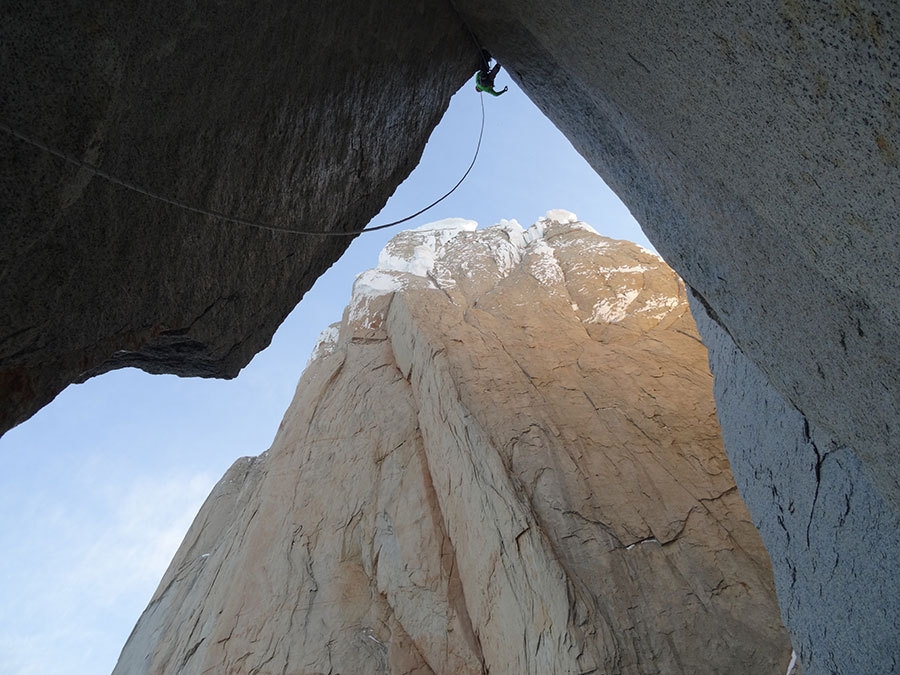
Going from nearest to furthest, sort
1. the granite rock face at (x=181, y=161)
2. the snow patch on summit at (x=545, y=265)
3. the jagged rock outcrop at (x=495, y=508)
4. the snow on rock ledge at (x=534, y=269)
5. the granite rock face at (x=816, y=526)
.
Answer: the granite rock face at (x=181, y=161), the granite rock face at (x=816, y=526), the jagged rock outcrop at (x=495, y=508), the snow on rock ledge at (x=534, y=269), the snow patch on summit at (x=545, y=265)

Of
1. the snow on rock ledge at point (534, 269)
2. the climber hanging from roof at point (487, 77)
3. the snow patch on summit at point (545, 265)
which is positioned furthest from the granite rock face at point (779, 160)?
the snow patch on summit at point (545, 265)

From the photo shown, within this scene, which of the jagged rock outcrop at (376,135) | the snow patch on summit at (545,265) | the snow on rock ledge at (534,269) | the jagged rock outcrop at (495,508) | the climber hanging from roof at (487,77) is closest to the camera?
the jagged rock outcrop at (376,135)

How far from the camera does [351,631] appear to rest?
10336 millimetres

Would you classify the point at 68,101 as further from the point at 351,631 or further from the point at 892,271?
the point at 351,631

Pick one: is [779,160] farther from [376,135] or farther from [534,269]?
[534,269]

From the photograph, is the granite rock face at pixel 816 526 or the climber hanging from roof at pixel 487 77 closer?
the granite rock face at pixel 816 526

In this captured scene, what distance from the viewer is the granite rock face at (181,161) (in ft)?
6.34

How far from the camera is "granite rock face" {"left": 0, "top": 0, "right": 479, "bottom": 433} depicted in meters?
1.93

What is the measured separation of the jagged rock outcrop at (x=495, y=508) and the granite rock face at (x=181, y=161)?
5358 millimetres

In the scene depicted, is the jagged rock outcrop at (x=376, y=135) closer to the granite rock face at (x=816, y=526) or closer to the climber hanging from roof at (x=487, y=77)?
the granite rock face at (x=816, y=526)

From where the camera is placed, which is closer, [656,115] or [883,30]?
[883,30]

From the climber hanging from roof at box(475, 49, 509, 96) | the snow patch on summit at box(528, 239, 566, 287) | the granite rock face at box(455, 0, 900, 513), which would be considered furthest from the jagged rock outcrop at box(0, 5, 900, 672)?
the snow patch on summit at box(528, 239, 566, 287)

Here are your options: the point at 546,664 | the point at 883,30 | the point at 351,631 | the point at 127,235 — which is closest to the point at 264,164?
the point at 127,235

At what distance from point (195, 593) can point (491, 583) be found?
808cm
